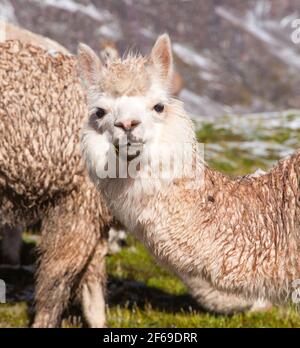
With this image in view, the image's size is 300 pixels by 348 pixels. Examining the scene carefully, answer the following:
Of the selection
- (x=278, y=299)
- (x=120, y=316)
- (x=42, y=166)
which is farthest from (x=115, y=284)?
(x=278, y=299)

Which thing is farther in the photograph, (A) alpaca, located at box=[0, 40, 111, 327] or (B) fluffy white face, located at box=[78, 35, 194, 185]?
(A) alpaca, located at box=[0, 40, 111, 327]

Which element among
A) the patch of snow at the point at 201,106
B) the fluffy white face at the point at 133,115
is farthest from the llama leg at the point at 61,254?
the patch of snow at the point at 201,106

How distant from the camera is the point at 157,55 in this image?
16.1 ft

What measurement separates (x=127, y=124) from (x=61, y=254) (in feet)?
9.57

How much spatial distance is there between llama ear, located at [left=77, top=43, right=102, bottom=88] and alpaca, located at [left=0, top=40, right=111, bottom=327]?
161cm

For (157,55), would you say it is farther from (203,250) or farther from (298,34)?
→ (298,34)

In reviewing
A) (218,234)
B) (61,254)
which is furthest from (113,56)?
(61,254)

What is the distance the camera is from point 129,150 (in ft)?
14.6

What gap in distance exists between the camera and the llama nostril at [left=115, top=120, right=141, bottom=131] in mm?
4309

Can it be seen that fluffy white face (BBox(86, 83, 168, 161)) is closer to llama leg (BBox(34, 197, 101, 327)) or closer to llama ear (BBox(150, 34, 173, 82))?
llama ear (BBox(150, 34, 173, 82))

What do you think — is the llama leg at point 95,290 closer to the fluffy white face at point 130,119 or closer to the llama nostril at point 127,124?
the fluffy white face at point 130,119

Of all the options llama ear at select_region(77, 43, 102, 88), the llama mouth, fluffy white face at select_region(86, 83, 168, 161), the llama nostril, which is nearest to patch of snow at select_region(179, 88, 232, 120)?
llama ear at select_region(77, 43, 102, 88)

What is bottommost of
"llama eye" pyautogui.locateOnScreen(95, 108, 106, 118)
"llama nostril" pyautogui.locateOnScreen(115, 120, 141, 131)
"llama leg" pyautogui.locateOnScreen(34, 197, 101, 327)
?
"llama leg" pyautogui.locateOnScreen(34, 197, 101, 327)

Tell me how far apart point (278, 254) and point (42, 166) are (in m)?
2.68
